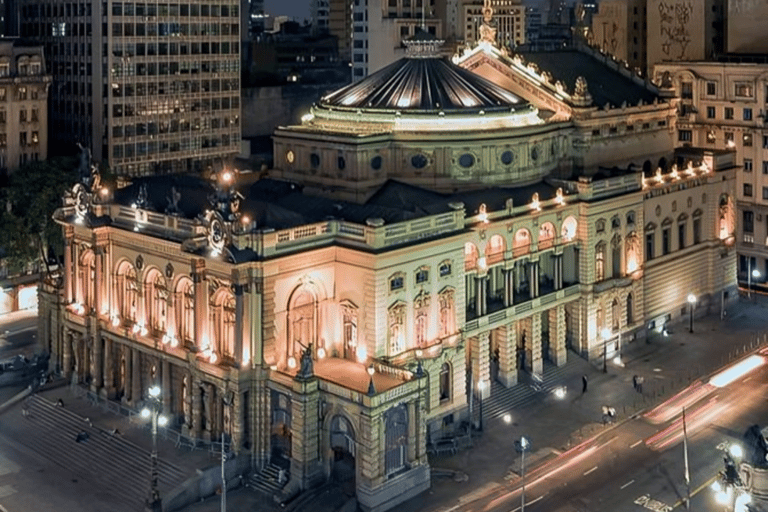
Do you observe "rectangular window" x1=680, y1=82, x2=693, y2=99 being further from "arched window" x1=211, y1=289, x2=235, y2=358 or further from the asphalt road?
"arched window" x1=211, y1=289, x2=235, y2=358

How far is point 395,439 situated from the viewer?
80562mm

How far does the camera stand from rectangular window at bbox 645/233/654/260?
11906 centimetres

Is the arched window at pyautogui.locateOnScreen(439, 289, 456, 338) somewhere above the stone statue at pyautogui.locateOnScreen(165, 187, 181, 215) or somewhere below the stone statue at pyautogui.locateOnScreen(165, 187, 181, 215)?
below

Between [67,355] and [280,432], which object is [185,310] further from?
[67,355]

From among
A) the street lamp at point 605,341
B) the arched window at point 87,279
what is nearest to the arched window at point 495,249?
the street lamp at point 605,341

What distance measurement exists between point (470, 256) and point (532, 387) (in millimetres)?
14298

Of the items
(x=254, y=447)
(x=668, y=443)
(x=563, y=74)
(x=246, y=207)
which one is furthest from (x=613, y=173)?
(x=254, y=447)

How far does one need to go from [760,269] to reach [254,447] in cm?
8400

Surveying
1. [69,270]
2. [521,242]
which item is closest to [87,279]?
[69,270]

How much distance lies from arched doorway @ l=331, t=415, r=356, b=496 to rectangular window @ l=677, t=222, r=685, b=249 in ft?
188

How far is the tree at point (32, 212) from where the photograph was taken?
126m

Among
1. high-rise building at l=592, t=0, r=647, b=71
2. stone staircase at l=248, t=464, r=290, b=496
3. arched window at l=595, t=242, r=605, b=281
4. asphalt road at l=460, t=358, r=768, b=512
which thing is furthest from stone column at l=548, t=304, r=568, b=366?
high-rise building at l=592, t=0, r=647, b=71

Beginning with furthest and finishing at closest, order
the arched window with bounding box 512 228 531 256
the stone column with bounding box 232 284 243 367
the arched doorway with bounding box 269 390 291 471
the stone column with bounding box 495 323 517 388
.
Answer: the arched window with bounding box 512 228 531 256 → the stone column with bounding box 495 323 517 388 → the arched doorway with bounding box 269 390 291 471 → the stone column with bounding box 232 284 243 367

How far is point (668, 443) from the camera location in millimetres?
91062
